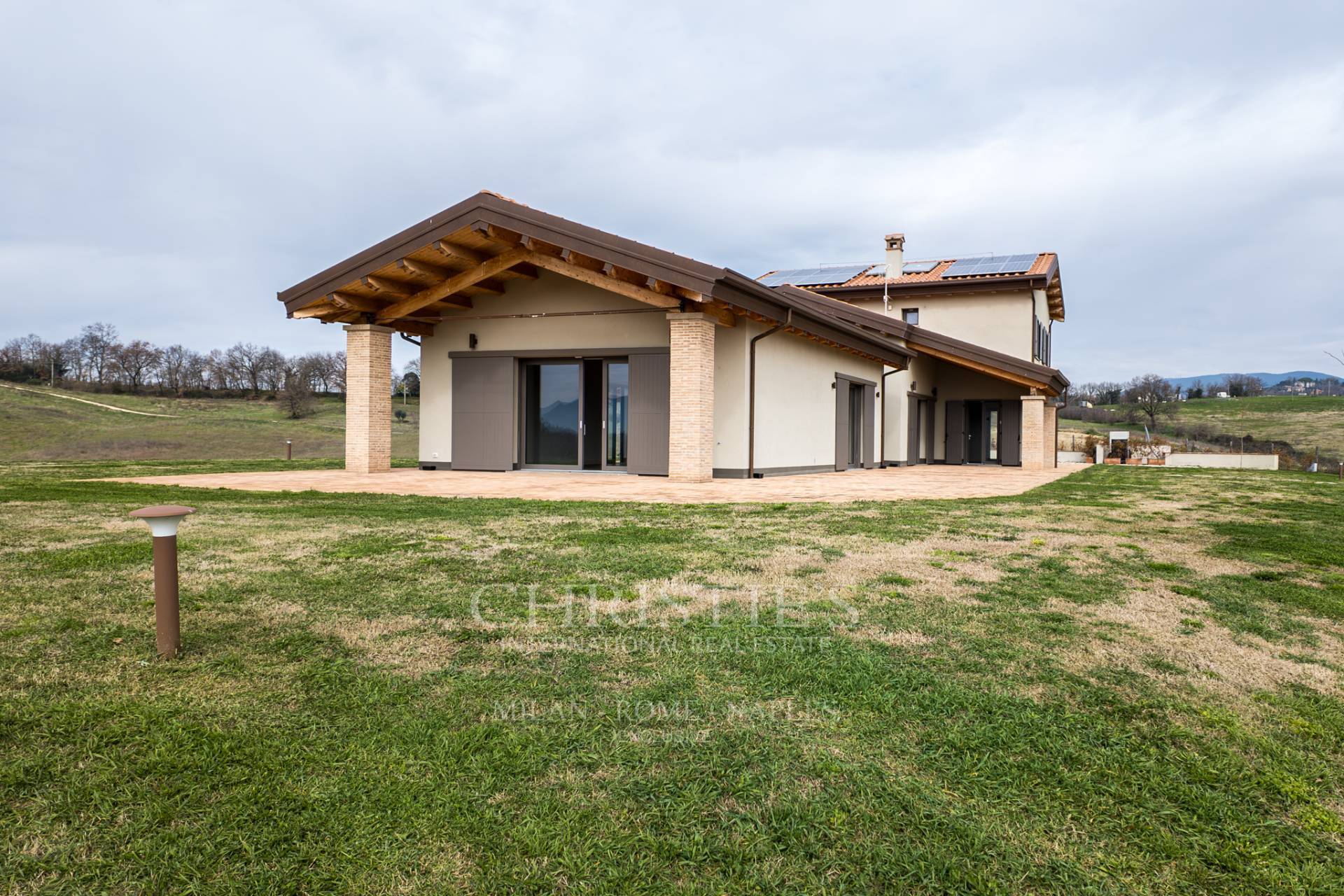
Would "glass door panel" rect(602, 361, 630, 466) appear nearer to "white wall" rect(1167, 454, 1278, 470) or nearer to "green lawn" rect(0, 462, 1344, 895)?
"green lawn" rect(0, 462, 1344, 895)

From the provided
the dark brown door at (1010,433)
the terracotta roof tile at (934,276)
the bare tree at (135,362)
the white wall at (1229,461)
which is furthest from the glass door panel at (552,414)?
the bare tree at (135,362)

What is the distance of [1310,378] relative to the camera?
1796 inches

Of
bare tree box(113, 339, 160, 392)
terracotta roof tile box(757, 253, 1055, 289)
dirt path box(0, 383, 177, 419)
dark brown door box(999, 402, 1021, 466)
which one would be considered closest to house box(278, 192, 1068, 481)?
dark brown door box(999, 402, 1021, 466)

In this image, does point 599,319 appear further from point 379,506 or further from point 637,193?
point 637,193

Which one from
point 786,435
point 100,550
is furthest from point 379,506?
point 786,435

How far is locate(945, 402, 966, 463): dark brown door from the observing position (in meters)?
23.7

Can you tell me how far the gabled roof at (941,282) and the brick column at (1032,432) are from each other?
4.77m

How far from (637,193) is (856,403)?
15601mm

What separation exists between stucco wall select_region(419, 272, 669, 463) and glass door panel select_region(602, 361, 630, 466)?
0.58 m

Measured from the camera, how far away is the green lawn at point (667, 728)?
5.49ft

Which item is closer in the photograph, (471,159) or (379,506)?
(379,506)

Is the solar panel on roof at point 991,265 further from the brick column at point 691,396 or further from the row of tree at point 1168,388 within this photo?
the row of tree at point 1168,388

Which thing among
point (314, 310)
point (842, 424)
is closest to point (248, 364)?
point (314, 310)

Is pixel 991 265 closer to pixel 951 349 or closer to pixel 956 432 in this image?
pixel 956 432
